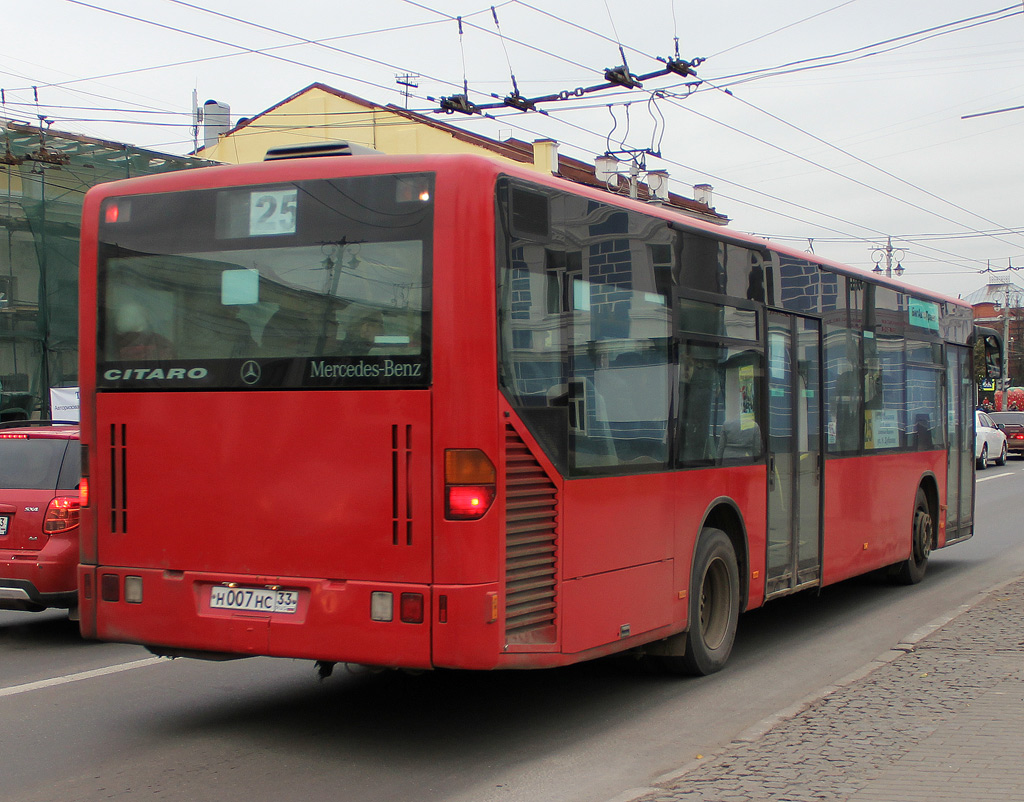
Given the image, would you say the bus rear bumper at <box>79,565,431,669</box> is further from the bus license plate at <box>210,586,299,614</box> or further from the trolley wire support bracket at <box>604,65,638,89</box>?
the trolley wire support bracket at <box>604,65,638,89</box>

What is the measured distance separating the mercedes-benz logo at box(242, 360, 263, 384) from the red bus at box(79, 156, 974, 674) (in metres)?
0.02

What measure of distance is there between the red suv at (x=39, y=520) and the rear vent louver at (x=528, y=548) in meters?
4.40

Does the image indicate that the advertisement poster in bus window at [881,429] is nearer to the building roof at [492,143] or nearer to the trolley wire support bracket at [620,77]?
the trolley wire support bracket at [620,77]

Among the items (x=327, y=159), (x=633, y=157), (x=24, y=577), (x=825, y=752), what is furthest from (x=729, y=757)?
(x=633, y=157)

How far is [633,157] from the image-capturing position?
585 inches

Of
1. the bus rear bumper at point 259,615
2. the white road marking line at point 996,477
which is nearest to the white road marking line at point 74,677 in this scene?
the bus rear bumper at point 259,615

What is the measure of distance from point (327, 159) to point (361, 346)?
3.36 feet

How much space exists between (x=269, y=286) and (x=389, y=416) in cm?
102

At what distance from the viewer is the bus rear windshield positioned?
224 inches

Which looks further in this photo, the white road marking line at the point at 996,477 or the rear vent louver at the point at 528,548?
the white road marking line at the point at 996,477

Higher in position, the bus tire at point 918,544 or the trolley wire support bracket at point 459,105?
the trolley wire support bracket at point 459,105

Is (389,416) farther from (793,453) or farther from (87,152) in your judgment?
(87,152)

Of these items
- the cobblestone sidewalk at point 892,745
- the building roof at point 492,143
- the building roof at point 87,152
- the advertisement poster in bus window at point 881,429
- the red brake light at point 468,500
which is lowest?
the cobblestone sidewalk at point 892,745

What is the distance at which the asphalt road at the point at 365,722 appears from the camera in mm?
5441
